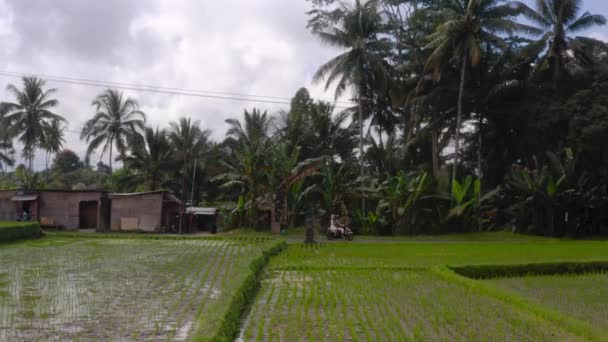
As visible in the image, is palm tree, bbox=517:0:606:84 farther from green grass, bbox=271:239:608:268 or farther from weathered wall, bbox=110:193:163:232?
weathered wall, bbox=110:193:163:232

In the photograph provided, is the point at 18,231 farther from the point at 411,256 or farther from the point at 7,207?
the point at 411,256

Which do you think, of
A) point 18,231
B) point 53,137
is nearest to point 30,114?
point 53,137

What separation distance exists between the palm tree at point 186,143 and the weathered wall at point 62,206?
323 inches

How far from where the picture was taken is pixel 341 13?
26.9 m

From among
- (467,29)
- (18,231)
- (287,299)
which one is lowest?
(287,299)

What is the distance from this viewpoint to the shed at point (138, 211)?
82.2 feet

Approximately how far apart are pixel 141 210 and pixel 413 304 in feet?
63.7

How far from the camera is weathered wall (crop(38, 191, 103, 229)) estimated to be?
2520cm

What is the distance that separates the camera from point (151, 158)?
33156 millimetres

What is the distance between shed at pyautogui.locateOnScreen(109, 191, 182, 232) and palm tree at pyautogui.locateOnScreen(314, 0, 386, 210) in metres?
9.22

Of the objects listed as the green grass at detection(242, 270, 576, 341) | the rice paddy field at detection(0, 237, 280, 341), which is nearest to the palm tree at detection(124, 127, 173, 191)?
the rice paddy field at detection(0, 237, 280, 341)

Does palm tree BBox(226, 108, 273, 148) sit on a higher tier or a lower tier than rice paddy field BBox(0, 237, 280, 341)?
higher

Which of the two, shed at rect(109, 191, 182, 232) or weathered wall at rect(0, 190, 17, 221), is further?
weathered wall at rect(0, 190, 17, 221)

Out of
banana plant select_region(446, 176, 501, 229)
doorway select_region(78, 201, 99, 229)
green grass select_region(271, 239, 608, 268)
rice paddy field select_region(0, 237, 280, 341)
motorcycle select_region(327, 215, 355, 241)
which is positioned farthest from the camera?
doorway select_region(78, 201, 99, 229)
